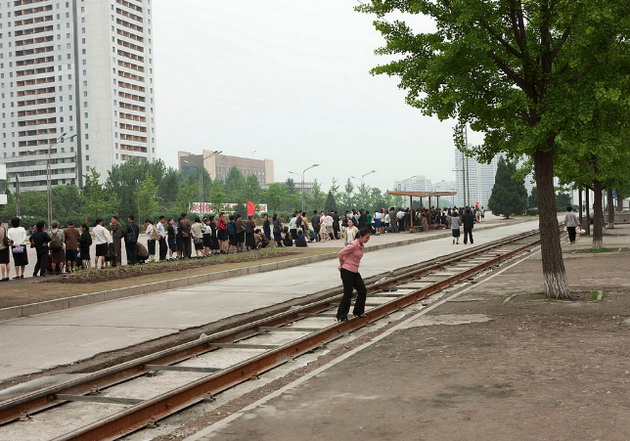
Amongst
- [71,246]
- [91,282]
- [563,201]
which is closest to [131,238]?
[71,246]

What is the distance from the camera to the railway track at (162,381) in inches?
240

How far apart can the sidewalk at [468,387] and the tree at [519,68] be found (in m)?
3.15

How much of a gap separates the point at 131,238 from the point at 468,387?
17.7 m

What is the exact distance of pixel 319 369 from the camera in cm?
802

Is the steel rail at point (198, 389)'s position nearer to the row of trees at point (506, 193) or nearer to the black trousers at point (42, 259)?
the black trousers at point (42, 259)

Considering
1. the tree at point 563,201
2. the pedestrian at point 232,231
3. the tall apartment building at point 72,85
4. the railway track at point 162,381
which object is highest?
the tall apartment building at point 72,85

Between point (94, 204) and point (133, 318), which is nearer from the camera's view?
point (133, 318)

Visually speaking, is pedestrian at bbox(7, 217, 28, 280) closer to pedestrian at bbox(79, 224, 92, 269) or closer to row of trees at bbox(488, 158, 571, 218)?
pedestrian at bbox(79, 224, 92, 269)

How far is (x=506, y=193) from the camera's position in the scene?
91.4 metres

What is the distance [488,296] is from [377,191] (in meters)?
143

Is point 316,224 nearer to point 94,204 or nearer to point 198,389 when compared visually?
point 198,389

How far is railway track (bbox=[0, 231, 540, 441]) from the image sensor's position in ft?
20.0

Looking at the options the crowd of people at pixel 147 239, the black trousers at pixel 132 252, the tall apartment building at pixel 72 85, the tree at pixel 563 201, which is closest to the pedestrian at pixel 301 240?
the crowd of people at pixel 147 239

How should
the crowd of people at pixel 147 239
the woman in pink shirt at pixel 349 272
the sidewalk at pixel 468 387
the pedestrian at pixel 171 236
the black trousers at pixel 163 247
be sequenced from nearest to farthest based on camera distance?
the sidewalk at pixel 468 387 < the woman in pink shirt at pixel 349 272 < the crowd of people at pixel 147 239 < the black trousers at pixel 163 247 < the pedestrian at pixel 171 236
